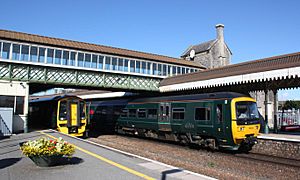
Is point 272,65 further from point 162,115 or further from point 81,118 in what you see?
point 81,118

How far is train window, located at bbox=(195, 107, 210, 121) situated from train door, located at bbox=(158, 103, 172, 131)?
101 inches

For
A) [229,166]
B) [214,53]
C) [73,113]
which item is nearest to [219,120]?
[229,166]

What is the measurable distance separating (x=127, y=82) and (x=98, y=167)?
57.5 ft

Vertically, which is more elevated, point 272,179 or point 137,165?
point 137,165

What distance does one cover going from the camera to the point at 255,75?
16391mm

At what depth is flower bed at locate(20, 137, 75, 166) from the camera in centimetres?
721

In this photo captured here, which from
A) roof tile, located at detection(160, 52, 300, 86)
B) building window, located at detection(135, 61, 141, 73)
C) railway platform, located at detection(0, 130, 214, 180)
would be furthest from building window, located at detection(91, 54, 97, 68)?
railway platform, located at detection(0, 130, 214, 180)

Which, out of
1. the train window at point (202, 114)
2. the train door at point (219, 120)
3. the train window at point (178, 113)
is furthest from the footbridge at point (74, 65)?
the train door at point (219, 120)

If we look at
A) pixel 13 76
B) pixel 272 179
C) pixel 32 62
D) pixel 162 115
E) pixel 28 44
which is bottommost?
pixel 272 179

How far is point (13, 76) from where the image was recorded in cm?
1886

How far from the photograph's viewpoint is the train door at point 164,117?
16625 millimetres

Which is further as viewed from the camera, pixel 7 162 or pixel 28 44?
pixel 28 44

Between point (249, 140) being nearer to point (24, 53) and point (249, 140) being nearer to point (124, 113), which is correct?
point (124, 113)

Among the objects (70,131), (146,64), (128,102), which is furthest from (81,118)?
(146,64)
